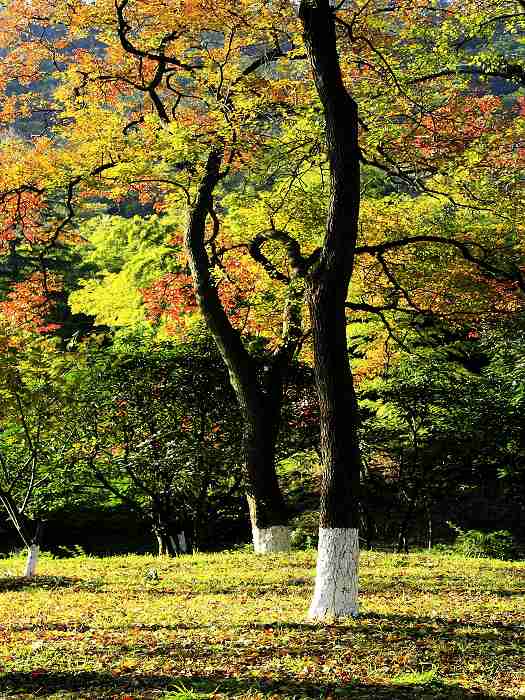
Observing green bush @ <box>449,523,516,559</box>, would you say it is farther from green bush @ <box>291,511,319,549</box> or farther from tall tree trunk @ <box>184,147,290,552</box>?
tall tree trunk @ <box>184,147,290,552</box>

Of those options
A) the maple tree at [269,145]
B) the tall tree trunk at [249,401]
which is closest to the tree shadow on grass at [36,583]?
the tall tree trunk at [249,401]

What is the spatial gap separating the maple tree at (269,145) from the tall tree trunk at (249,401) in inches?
0.9

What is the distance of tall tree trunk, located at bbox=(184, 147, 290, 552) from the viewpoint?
11.9 m

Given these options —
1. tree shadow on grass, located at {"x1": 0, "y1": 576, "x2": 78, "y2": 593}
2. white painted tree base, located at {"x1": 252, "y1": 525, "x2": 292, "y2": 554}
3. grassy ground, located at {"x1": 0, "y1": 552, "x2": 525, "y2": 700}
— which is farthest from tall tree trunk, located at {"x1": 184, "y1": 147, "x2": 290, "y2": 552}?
tree shadow on grass, located at {"x1": 0, "y1": 576, "x2": 78, "y2": 593}

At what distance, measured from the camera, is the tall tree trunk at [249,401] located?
11.9 m

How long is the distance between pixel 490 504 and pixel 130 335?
992 cm

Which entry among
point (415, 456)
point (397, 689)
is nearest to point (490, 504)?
point (415, 456)

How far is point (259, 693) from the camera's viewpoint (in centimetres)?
465

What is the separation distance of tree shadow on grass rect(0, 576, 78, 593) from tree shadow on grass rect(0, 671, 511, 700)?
4.10 meters

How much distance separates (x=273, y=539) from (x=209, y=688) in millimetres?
7138

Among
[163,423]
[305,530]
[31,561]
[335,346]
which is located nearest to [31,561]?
[31,561]

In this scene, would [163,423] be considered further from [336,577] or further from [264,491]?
[336,577]

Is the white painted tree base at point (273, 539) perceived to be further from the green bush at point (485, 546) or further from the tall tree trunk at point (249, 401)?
the green bush at point (485, 546)

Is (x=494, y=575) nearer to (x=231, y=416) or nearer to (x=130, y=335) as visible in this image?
(x=231, y=416)
